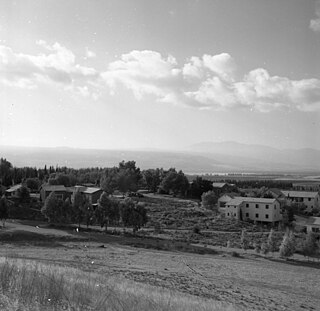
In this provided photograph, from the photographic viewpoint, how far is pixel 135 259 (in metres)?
31.8

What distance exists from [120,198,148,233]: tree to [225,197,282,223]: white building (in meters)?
22.8

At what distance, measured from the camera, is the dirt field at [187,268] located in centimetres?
2102

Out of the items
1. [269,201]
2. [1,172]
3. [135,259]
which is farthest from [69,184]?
[135,259]

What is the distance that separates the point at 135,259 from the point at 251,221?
38.6 m

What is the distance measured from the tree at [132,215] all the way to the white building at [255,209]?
74.8 ft

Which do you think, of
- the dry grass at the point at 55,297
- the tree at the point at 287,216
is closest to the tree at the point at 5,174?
the tree at the point at 287,216

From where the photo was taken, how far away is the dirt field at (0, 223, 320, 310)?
68.9 ft

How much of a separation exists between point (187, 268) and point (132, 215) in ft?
68.3

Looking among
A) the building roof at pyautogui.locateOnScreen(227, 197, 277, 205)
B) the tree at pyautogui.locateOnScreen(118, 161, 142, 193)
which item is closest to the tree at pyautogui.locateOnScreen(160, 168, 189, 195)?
the tree at pyautogui.locateOnScreen(118, 161, 142, 193)

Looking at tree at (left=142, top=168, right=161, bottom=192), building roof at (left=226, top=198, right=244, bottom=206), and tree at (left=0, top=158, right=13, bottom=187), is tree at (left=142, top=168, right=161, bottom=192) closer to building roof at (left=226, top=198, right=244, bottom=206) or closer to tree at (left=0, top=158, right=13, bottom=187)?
building roof at (left=226, top=198, right=244, bottom=206)

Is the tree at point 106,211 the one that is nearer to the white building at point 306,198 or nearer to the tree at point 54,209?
the tree at point 54,209

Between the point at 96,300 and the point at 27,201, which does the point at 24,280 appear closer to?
the point at 96,300

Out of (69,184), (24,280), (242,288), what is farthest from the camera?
(69,184)

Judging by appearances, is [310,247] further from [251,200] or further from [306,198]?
[306,198]
